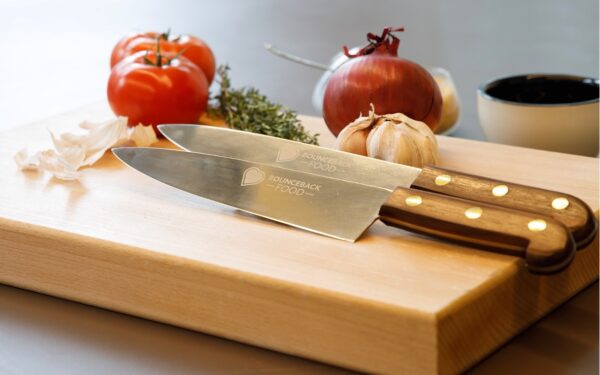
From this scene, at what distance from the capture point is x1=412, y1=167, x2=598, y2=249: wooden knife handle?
770 millimetres

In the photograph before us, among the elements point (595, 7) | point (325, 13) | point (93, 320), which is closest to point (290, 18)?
point (325, 13)

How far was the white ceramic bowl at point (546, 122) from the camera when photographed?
3.82 ft

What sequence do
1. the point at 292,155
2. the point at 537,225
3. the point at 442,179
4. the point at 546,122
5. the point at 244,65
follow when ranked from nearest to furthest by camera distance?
the point at 537,225 < the point at 442,179 < the point at 292,155 < the point at 546,122 < the point at 244,65

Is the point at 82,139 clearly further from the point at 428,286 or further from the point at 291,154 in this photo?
the point at 428,286

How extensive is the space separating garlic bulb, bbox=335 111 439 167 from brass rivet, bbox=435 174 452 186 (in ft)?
0.42

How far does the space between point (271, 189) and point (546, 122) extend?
0.46 metres

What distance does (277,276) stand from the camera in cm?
77

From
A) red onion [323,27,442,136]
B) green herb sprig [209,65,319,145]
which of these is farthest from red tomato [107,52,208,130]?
red onion [323,27,442,136]

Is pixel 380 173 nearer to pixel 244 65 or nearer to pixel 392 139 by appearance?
pixel 392 139

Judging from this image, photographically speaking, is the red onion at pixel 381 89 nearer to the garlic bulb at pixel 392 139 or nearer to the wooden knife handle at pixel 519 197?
the garlic bulb at pixel 392 139

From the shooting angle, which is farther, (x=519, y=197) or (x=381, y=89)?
(x=381, y=89)

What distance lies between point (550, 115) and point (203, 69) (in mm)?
562

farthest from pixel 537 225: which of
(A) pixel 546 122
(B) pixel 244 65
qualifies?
(B) pixel 244 65

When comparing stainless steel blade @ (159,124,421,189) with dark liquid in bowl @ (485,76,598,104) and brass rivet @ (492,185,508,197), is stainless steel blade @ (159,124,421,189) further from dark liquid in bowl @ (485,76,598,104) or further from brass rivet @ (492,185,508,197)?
dark liquid in bowl @ (485,76,598,104)
